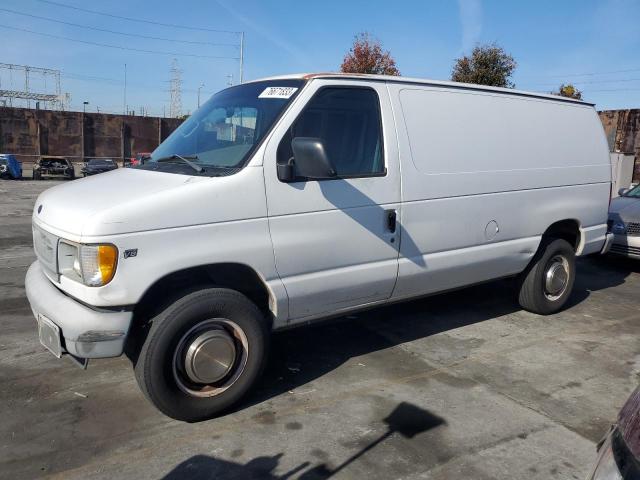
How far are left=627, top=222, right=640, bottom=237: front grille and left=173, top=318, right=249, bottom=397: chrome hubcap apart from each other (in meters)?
6.93

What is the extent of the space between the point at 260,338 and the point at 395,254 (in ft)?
4.26

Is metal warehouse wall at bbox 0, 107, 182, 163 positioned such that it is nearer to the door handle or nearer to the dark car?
the dark car

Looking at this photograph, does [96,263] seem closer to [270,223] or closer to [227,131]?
[270,223]

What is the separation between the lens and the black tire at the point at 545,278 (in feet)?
18.9

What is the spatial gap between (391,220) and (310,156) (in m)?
1.02

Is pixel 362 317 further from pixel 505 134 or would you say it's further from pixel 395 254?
pixel 505 134

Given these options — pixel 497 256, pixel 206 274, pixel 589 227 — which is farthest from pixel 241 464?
pixel 589 227

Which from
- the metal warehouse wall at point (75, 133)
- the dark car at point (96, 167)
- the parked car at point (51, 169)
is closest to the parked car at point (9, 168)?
the parked car at point (51, 169)

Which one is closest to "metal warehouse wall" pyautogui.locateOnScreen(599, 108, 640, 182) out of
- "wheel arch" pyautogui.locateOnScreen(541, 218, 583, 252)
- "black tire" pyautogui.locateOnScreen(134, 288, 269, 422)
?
"wheel arch" pyautogui.locateOnScreen(541, 218, 583, 252)

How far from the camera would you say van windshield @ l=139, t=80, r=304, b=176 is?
3.73 meters

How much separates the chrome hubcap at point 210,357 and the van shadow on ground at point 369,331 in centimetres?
33

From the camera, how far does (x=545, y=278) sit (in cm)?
582

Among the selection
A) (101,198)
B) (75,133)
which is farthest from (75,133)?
(101,198)

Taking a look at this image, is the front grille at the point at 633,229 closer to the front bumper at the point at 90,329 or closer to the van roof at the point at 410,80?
the van roof at the point at 410,80
